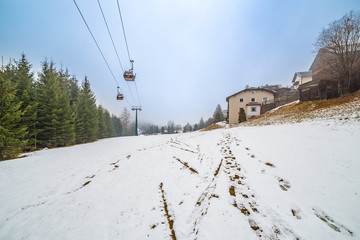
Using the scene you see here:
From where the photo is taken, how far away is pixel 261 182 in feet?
12.2

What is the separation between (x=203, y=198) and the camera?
11.0 ft

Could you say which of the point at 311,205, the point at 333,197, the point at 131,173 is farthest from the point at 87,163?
the point at 333,197

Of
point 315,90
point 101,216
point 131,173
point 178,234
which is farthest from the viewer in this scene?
point 315,90

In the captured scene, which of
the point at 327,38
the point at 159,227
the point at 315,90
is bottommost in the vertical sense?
the point at 159,227

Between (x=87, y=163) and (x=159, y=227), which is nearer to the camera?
(x=159, y=227)

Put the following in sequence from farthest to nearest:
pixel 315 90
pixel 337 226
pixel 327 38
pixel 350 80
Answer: pixel 315 90 → pixel 327 38 → pixel 350 80 → pixel 337 226

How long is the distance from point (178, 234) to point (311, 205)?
3.12m

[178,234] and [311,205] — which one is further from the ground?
[311,205]

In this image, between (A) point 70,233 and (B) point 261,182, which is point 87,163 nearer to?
(A) point 70,233

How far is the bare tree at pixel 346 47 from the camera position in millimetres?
13256

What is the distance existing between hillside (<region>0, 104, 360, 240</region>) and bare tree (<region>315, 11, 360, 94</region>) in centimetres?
1585

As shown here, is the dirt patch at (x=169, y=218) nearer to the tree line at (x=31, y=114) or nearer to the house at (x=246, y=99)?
the tree line at (x=31, y=114)

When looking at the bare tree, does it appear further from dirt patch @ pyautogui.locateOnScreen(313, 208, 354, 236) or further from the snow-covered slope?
dirt patch @ pyautogui.locateOnScreen(313, 208, 354, 236)

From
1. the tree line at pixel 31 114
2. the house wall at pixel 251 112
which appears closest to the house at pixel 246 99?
the house wall at pixel 251 112
